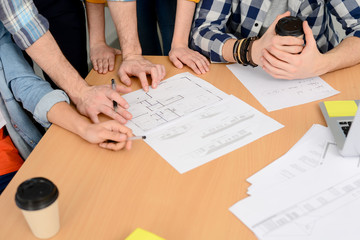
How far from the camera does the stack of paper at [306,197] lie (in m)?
0.71

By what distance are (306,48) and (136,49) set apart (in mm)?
585

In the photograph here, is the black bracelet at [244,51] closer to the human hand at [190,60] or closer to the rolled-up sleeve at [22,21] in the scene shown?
the human hand at [190,60]

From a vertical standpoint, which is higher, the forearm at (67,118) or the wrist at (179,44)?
the wrist at (179,44)

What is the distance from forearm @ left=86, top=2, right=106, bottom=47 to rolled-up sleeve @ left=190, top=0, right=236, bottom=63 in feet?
1.18

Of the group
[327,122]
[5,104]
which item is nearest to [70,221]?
[5,104]

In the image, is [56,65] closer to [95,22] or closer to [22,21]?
[22,21]

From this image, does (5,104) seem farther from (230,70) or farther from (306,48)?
(306,48)

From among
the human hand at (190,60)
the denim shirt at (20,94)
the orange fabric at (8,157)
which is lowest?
the orange fabric at (8,157)

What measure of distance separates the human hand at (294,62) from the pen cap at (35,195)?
75 centimetres

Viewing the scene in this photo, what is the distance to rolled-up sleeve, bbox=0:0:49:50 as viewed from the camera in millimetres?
1066

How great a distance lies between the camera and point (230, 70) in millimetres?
1250

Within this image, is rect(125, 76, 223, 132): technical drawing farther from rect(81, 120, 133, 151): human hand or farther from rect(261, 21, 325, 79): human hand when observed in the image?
rect(261, 21, 325, 79): human hand

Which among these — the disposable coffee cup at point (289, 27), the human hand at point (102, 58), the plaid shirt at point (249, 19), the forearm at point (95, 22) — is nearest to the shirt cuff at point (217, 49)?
the plaid shirt at point (249, 19)

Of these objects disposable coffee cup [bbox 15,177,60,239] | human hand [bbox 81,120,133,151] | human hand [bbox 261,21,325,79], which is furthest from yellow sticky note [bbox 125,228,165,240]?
human hand [bbox 261,21,325,79]
